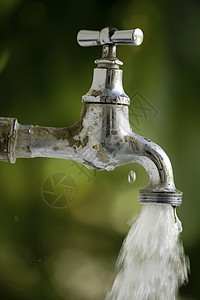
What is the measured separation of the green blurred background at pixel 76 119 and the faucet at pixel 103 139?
28 cm

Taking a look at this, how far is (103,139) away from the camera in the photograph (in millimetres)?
773

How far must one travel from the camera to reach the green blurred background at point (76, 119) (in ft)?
3.43

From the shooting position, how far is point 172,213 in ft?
2.64

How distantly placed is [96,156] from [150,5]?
47 cm

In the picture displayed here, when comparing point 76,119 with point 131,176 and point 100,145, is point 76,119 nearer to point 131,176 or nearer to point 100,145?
point 131,176

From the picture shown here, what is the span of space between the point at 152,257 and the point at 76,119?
14.3 inches

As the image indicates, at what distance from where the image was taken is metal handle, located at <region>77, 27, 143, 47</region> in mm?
738

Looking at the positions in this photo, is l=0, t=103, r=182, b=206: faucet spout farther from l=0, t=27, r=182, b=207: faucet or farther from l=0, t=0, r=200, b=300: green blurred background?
l=0, t=0, r=200, b=300: green blurred background

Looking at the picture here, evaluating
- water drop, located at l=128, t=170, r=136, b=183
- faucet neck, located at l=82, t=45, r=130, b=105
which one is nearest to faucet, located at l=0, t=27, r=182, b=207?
faucet neck, located at l=82, t=45, r=130, b=105

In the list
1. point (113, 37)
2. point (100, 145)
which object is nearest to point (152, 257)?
point (100, 145)

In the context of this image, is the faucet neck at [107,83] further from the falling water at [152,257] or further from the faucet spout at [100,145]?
the falling water at [152,257]

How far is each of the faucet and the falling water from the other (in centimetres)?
5

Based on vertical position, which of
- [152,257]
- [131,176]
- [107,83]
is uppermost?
[107,83]

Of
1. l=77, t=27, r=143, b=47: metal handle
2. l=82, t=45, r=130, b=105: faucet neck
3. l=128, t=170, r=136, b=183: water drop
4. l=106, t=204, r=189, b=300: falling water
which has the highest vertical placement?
l=77, t=27, r=143, b=47: metal handle
